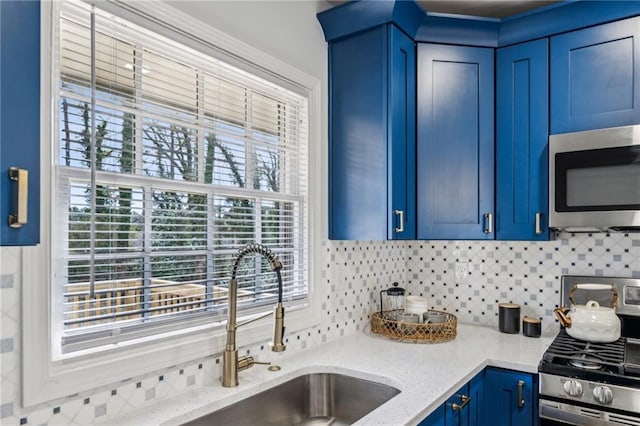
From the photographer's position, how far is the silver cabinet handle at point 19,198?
2.20 feet

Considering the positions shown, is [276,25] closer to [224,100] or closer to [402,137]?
[224,100]

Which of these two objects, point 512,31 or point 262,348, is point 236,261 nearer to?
point 262,348

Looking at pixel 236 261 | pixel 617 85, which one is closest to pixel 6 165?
pixel 236 261

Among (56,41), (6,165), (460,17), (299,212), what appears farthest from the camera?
(460,17)

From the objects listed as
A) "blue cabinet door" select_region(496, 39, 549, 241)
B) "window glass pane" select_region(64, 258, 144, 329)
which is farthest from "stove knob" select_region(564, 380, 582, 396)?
"window glass pane" select_region(64, 258, 144, 329)

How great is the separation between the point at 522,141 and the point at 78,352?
2118 millimetres

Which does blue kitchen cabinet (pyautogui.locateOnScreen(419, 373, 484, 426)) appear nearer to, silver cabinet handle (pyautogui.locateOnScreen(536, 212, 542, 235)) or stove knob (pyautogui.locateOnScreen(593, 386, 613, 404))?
stove knob (pyautogui.locateOnScreen(593, 386, 613, 404))

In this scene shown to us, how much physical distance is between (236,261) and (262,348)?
0.46 meters

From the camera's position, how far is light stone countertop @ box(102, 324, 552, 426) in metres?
1.36

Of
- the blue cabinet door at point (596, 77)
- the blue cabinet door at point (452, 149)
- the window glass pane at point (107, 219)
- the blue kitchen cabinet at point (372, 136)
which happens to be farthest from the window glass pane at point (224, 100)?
the blue cabinet door at point (596, 77)

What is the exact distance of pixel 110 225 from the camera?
1.31 meters

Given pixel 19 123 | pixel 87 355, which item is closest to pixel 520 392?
pixel 87 355

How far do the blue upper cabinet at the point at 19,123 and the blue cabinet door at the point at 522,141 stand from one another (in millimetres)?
2100

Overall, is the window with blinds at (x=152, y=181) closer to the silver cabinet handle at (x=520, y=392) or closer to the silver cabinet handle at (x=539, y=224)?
the silver cabinet handle at (x=520, y=392)
